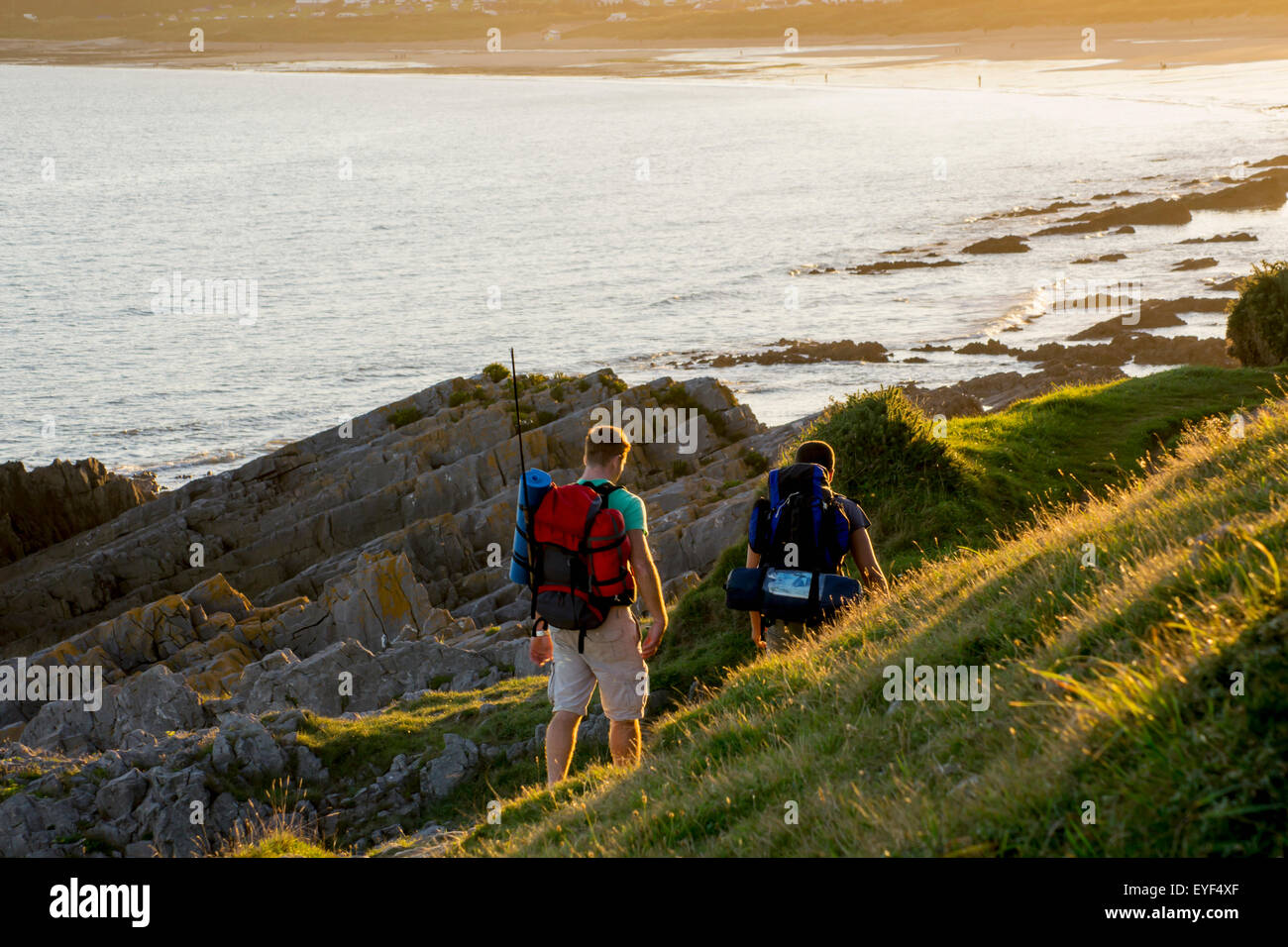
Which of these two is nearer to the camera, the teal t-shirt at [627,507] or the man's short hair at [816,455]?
the teal t-shirt at [627,507]

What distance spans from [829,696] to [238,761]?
890 centimetres

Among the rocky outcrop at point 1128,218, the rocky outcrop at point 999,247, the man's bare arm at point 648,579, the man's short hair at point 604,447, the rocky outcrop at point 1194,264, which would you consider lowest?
the man's bare arm at point 648,579

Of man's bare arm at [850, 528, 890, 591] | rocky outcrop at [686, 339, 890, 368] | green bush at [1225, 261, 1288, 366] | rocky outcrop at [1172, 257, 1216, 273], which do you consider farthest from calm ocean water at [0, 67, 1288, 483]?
man's bare arm at [850, 528, 890, 591]

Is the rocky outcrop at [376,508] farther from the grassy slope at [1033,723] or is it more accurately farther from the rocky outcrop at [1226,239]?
the rocky outcrop at [1226,239]

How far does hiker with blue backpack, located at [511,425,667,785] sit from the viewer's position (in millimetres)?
8094

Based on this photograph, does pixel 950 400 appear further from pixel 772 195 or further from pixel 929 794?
pixel 772 195

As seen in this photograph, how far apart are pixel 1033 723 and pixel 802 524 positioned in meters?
4.16

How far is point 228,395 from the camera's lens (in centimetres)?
5231

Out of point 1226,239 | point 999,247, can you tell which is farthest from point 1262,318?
point 999,247

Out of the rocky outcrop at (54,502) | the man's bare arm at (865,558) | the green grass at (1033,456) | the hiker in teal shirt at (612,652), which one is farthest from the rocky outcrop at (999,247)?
the hiker in teal shirt at (612,652)

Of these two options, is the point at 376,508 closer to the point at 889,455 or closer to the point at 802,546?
the point at 889,455

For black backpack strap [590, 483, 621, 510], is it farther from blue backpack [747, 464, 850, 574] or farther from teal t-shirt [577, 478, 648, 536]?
blue backpack [747, 464, 850, 574]

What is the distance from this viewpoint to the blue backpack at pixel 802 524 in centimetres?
960

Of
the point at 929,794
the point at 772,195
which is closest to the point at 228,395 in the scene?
the point at 929,794
